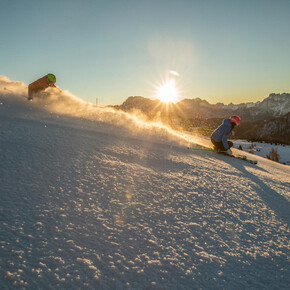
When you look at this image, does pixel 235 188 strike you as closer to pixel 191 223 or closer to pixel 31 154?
pixel 191 223

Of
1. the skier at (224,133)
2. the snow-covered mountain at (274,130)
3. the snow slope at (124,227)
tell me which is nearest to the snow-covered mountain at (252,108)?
the snow-covered mountain at (274,130)

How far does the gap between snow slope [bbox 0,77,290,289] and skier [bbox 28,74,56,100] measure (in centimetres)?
457

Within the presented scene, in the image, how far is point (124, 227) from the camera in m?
1.26

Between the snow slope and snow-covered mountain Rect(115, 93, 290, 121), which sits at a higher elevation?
snow-covered mountain Rect(115, 93, 290, 121)

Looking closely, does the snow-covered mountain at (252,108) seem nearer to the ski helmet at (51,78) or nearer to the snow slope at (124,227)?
the ski helmet at (51,78)

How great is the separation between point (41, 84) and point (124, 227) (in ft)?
21.3

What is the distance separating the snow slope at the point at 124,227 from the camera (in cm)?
91

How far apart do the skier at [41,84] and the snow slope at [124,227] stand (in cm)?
457

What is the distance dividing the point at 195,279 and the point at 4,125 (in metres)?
3.03

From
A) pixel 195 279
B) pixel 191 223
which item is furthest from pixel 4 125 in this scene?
pixel 195 279

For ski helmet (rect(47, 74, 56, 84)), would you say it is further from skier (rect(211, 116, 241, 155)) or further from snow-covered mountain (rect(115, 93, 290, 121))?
snow-covered mountain (rect(115, 93, 290, 121))

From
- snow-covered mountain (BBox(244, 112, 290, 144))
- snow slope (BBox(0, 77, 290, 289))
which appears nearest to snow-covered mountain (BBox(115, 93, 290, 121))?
snow-covered mountain (BBox(244, 112, 290, 144))

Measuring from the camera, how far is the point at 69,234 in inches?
43.1

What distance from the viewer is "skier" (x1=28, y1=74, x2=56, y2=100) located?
6.27 meters
